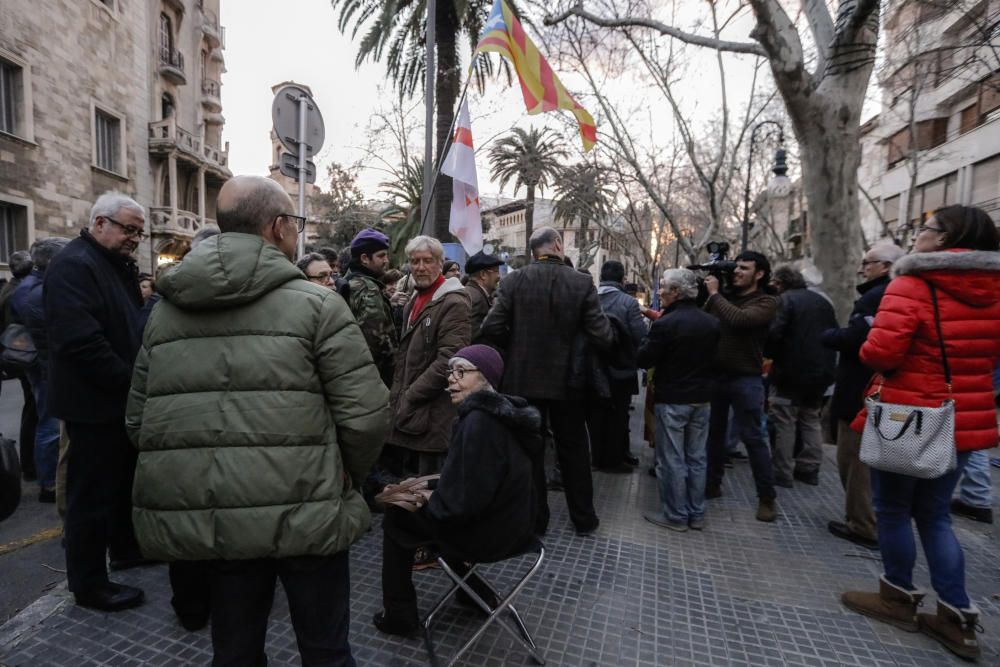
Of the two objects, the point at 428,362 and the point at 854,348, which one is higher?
the point at 854,348

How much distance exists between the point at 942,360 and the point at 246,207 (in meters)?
3.17

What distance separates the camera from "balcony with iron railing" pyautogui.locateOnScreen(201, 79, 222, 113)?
2815 centimetres

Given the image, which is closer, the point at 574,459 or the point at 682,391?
the point at 574,459

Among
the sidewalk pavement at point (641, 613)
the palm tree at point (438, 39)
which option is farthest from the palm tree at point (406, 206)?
the sidewalk pavement at point (641, 613)

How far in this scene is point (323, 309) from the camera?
1716 mm

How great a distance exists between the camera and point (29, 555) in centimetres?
349

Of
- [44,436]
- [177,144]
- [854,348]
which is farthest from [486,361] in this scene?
[177,144]

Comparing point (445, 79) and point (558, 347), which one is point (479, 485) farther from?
point (445, 79)

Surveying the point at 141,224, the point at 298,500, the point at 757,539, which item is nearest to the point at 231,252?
the point at 298,500

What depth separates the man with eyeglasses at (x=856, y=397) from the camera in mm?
3857

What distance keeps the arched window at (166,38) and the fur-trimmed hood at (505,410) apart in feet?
92.6

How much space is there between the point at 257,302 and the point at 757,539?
12.9 feet

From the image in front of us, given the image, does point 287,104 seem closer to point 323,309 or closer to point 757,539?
point 323,309

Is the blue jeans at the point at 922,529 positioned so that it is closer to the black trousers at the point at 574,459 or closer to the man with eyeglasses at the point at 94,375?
the black trousers at the point at 574,459
